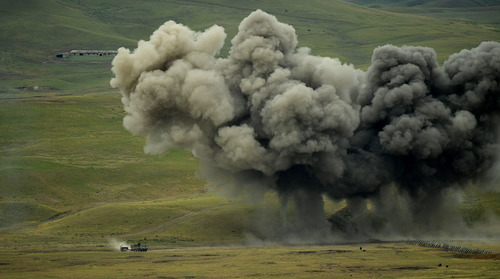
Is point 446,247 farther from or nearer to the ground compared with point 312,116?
nearer to the ground

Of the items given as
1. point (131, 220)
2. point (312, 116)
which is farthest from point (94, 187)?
point (312, 116)

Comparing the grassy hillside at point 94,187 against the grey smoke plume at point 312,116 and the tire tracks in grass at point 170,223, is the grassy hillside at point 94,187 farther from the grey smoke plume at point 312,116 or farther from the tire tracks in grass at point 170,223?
the grey smoke plume at point 312,116

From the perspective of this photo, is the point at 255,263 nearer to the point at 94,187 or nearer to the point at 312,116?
the point at 312,116

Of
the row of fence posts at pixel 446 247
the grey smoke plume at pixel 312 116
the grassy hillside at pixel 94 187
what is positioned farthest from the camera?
the grassy hillside at pixel 94 187

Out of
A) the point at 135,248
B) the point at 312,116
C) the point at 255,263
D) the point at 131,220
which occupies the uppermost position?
the point at 312,116

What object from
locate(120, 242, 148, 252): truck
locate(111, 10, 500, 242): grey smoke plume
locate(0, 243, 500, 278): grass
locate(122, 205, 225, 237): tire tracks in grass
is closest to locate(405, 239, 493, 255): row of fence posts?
locate(0, 243, 500, 278): grass

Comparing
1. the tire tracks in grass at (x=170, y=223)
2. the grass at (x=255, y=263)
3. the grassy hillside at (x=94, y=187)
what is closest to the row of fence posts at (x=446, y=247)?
the grass at (x=255, y=263)

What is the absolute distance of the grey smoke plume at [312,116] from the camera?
7306 centimetres

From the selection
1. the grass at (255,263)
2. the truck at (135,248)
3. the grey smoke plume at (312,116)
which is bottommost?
the truck at (135,248)

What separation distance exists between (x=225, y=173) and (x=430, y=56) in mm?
25664

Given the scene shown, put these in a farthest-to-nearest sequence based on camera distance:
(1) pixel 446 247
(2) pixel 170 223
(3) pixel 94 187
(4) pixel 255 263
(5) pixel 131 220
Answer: (3) pixel 94 187 → (5) pixel 131 220 → (2) pixel 170 223 → (1) pixel 446 247 → (4) pixel 255 263

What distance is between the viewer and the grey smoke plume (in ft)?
240

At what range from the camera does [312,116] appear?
73000 mm

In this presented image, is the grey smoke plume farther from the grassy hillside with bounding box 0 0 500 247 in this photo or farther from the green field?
the grassy hillside with bounding box 0 0 500 247
